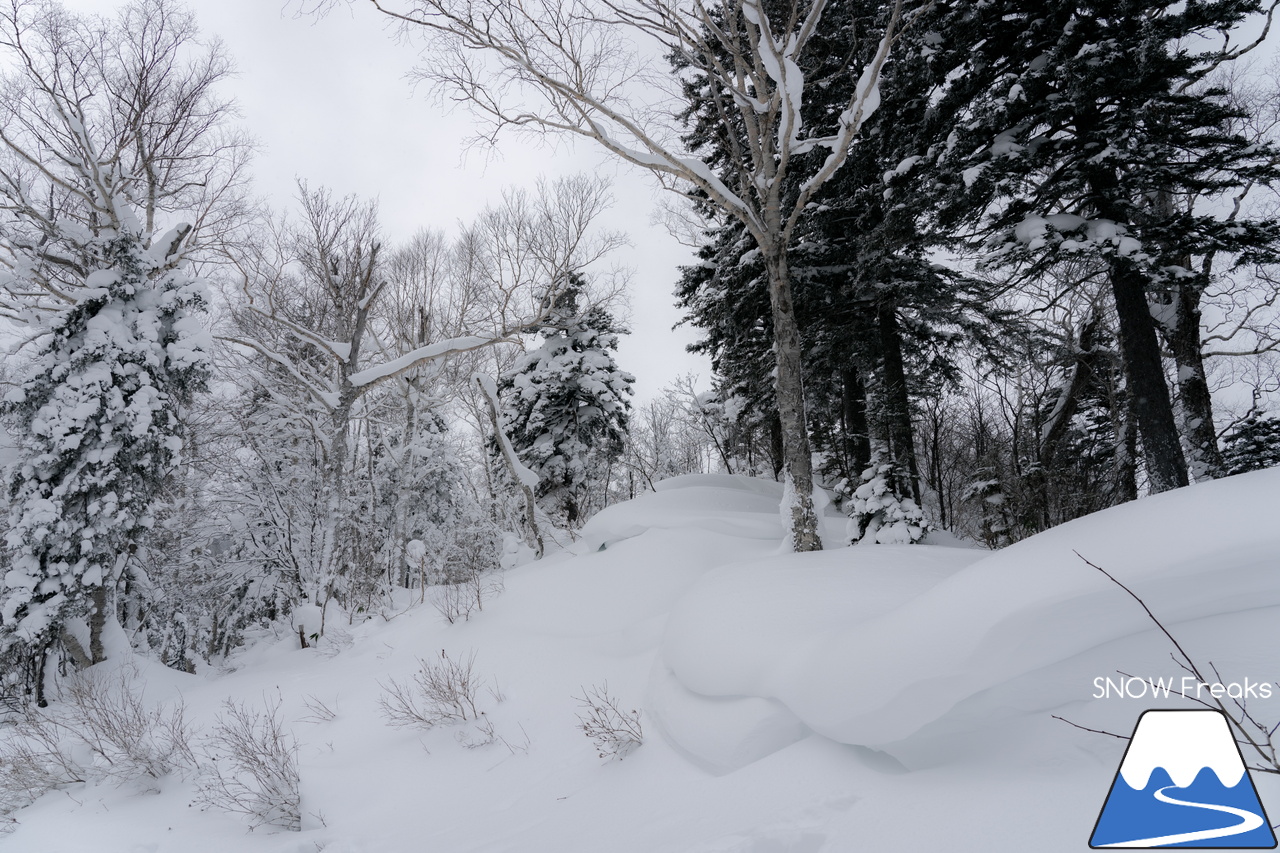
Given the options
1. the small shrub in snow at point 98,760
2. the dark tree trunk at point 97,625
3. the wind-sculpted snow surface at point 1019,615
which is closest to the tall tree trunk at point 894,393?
the wind-sculpted snow surface at point 1019,615

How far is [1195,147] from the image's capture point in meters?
6.53

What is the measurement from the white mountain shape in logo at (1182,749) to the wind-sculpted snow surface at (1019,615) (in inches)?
21.7

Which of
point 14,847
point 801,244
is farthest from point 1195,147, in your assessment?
point 14,847

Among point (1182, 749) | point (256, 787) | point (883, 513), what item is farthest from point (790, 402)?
point (256, 787)

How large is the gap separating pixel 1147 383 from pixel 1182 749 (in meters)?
7.01

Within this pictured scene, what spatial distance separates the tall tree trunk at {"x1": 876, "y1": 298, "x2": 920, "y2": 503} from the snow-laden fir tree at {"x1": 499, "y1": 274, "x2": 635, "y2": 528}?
755cm

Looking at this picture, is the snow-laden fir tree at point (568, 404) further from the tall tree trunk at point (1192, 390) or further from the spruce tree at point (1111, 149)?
the tall tree trunk at point (1192, 390)

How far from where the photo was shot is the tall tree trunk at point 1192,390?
29.5 feet

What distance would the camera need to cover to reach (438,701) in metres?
4.95

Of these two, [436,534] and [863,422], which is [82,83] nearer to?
[436,534]

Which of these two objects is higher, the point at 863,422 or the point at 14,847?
the point at 863,422

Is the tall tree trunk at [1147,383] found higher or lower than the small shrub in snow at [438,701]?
higher

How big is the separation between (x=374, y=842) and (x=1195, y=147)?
10914 millimetres

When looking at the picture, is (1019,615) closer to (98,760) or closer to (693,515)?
(693,515)
